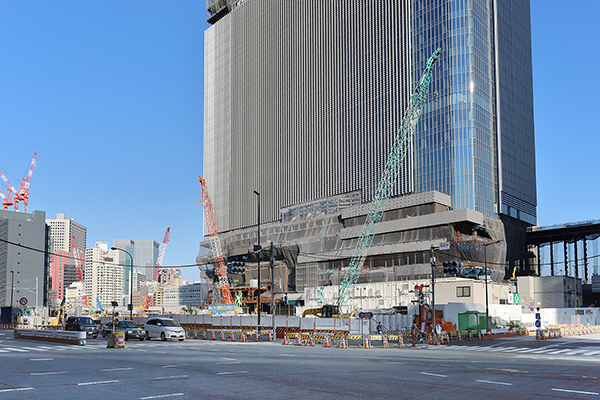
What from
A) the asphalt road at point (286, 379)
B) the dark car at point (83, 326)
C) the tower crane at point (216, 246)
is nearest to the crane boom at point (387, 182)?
the tower crane at point (216, 246)

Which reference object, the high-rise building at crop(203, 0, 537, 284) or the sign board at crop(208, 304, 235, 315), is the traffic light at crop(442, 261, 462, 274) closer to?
the high-rise building at crop(203, 0, 537, 284)

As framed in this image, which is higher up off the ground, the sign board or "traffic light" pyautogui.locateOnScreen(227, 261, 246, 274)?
"traffic light" pyautogui.locateOnScreen(227, 261, 246, 274)

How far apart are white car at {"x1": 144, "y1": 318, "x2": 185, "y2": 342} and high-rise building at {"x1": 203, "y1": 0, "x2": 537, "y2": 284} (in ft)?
248

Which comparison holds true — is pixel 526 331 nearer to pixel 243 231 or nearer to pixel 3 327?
pixel 3 327

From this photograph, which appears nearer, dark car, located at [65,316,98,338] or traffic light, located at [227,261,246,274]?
traffic light, located at [227,261,246,274]

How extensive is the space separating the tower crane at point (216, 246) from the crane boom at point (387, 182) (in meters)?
49.1

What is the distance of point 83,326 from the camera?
178ft

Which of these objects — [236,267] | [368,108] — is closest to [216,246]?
[368,108]

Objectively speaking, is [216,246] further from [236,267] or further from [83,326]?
[236,267]

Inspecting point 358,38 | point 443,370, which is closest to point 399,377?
point 443,370

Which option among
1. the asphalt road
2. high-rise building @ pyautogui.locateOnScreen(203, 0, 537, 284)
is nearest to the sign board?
high-rise building @ pyautogui.locateOnScreen(203, 0, 537, 284)

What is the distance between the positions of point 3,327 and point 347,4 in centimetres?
10681

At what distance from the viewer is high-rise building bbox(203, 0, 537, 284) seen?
11862cm

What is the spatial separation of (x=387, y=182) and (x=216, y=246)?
65082 millimetres
